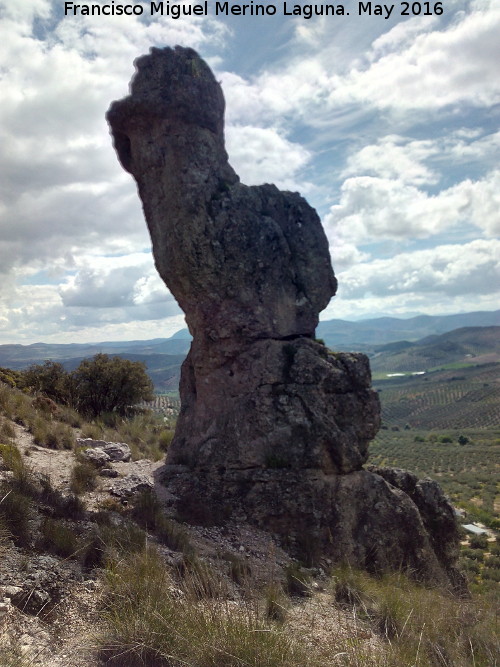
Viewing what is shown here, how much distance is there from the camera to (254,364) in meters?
10.0

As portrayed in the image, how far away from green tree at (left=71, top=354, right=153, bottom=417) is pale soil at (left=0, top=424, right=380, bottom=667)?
349 inches

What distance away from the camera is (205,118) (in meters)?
11.1

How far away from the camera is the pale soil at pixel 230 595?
3.87m

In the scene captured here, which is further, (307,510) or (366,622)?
(307,510)

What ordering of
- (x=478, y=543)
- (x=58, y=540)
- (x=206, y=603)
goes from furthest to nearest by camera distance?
(x=478, y=543) → (x=58, y=540) → (x=206, y=603)

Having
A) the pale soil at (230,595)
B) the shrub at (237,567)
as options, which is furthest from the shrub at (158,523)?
the shrub at (237,567)

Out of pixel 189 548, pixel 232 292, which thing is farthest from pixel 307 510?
pixel 232 292

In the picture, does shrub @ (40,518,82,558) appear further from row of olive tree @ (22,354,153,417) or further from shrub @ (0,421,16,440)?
row of olive tree @ (22,354,153,417)

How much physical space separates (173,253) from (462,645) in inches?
333

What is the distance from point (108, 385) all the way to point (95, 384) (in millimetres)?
472

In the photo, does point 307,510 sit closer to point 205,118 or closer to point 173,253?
point 173,253

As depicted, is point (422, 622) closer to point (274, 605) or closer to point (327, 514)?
point (274, 605)

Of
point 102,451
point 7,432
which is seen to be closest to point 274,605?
point 102,451

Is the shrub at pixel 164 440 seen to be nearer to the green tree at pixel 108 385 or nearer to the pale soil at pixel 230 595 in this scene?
the green tree at pixel 108 385
